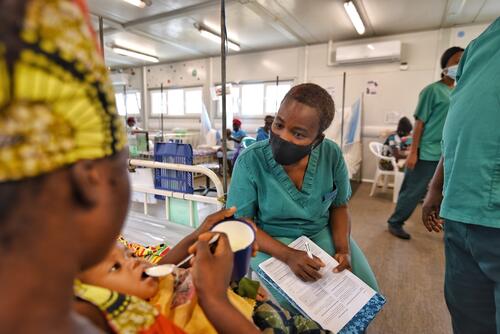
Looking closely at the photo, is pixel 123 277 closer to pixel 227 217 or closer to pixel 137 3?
pixel 227 217

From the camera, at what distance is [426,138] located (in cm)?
252

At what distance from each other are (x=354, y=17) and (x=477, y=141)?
13.4ft

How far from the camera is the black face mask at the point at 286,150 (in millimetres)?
1199

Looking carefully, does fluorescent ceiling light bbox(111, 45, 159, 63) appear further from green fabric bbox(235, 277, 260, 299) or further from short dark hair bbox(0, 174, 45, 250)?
short dark hair bbox(0, 174, 45, 250)

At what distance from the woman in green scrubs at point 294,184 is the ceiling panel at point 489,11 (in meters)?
4.36

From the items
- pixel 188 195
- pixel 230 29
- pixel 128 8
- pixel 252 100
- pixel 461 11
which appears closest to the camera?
pixel 188 195

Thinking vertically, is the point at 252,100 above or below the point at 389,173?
above

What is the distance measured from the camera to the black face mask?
47.2 inches

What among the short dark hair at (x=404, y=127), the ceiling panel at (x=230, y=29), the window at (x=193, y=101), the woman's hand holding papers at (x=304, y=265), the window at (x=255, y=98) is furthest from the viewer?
the window at (x=193, y=101)

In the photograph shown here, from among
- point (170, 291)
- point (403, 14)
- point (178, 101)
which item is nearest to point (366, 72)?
point (403, 14)

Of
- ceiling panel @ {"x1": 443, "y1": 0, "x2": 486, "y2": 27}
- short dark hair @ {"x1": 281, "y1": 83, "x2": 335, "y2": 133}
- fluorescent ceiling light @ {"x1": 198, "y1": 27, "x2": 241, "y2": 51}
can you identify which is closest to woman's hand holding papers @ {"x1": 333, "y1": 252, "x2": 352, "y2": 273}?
short dark hair @ {"x1": 281, "y1": 83, "x2": 335, "y2": 133}

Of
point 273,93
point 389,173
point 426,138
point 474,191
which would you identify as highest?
point 273,93

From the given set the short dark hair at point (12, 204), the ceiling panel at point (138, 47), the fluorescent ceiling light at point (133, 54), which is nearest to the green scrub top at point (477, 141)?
the short dark hair at point (12, 204)

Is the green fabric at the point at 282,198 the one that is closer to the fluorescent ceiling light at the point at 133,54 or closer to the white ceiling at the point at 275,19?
the white ceiling at the point at 275,19
